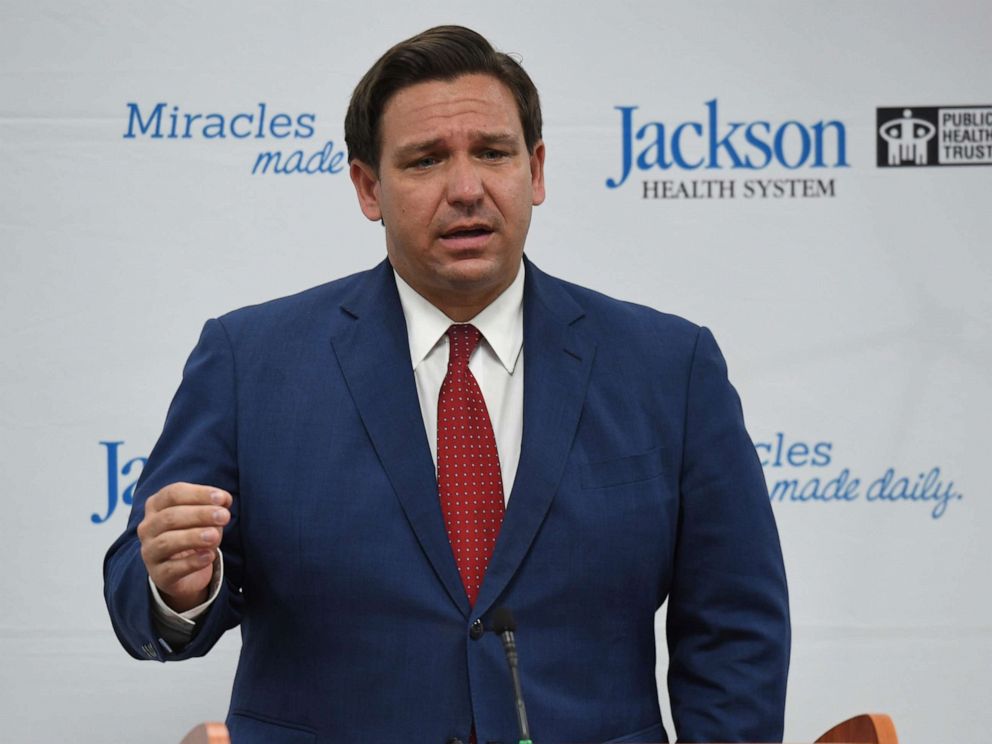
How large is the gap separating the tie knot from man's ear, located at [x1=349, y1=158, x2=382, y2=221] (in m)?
0.24

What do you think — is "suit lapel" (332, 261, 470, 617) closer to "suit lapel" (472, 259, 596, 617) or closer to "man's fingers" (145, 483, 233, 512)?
"suit lapel" (472, 259, 596, 617)

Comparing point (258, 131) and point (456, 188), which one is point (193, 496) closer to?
point (456, 188)

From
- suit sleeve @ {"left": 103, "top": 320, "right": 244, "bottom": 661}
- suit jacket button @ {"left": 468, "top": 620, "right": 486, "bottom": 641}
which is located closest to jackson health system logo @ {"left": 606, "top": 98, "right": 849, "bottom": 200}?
suit sleeve @ {"left": 103, "top": 320, "right": 244, "bottom": 661}

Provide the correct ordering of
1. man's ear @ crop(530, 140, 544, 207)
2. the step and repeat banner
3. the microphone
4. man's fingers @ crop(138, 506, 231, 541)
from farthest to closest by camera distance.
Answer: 1. the step and repeat banner
2. man's ear @ crop(530, 140, 544, 207)
3. man's fingers @ crop(138, 506, 231, 541)
4. the microphone

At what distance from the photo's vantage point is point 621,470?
188 centimetres

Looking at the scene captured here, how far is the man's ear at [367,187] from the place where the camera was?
2.08 meters

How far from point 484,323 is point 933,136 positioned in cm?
132

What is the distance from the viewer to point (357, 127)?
2.09 metres

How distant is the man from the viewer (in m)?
1.77

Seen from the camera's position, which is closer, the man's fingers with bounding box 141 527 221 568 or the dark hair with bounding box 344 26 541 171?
the man's fingers with bounding box 141 527 221 568

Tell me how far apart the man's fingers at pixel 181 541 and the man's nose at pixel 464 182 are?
2.04 ft

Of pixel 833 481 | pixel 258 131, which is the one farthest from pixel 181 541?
pixel 833 481

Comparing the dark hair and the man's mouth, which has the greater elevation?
the dark hair

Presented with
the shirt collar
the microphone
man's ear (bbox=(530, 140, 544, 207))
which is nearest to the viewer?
the microphone
